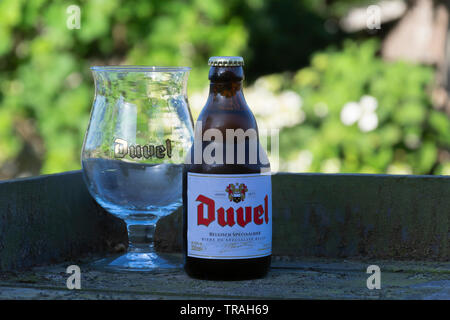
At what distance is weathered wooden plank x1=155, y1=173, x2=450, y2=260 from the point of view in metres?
1.29

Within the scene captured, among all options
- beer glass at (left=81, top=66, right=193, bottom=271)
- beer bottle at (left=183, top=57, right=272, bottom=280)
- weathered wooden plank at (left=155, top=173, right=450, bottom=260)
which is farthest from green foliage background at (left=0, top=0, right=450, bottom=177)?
beer bottle at (left=183, top=57, right=272, bottom=280)

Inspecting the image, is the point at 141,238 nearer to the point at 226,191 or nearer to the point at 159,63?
the point at 226,191

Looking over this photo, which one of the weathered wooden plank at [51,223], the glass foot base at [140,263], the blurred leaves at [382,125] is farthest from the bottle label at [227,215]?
the blurred leaves at [382,125]

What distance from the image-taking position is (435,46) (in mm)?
3326

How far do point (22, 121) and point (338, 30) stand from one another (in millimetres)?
2145

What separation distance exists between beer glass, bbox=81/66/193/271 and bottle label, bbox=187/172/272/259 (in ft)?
0.48

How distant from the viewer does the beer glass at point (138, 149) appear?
4.14 feet

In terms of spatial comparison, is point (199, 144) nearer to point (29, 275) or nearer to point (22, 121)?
point (29, 275)

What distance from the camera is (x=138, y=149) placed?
4.14 ft

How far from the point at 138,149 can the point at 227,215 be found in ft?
0.80

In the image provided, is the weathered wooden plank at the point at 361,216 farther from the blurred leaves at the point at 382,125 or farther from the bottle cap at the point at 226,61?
the blurred leaves at the point at 382,125

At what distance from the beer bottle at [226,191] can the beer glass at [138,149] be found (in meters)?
0.11
